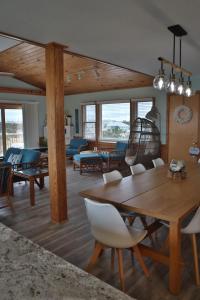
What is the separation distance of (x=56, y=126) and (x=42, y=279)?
249cm

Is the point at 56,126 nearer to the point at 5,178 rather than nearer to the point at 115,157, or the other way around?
the point at 5,178

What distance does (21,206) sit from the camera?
4.05 m

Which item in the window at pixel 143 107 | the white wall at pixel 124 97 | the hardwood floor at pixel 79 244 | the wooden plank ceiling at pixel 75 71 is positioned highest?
the wooden plank ceiling at pixel 75 71

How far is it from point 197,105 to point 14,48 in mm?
4393

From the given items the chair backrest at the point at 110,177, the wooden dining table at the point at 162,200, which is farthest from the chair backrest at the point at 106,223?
the chair backrest at the point at 110,177

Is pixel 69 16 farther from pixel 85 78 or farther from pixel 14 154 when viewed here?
pixel 85 78

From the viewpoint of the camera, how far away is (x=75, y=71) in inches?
257

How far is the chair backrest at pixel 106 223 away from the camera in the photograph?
1.91 m

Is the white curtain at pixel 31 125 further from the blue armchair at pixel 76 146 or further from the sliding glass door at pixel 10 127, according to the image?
the blue armchair at pixel 76 146

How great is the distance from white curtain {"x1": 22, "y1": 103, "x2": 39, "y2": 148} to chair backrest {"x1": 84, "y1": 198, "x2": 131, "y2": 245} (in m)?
7.25

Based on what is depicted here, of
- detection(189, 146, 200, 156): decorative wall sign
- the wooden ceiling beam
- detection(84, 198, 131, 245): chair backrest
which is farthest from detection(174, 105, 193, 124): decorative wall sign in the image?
the wooden ceiling beam

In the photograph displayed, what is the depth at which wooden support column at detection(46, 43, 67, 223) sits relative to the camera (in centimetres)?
317

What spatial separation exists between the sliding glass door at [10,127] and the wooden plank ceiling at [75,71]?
1113mm

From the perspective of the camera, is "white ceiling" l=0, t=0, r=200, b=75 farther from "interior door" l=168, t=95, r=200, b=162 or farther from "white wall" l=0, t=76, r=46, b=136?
"white wall" l=0, t=76, r=46, b=136
